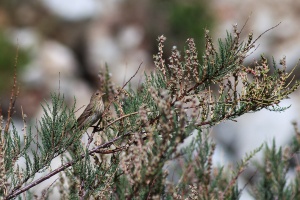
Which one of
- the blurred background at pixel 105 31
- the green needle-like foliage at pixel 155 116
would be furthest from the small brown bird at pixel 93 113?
the blurred background at pixel 105 31

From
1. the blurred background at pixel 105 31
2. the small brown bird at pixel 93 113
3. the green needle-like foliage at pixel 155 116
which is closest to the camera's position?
the green needle-like foliage at pixel 155 116

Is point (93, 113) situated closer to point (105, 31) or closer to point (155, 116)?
point (155, 116)

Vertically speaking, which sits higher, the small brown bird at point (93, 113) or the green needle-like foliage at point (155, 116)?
the small brown bird at point (93, 113)

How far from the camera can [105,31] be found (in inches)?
931

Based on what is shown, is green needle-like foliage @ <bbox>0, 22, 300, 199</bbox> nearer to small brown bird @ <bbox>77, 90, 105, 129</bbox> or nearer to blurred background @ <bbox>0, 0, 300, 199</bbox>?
small brown bird @ <bbox>77, 90, 105, 129</bbox>

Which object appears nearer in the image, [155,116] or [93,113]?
[155,116]

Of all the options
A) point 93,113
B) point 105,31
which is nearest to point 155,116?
point 93,113

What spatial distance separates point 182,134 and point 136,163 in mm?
260

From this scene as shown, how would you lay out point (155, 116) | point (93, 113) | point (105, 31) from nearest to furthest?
point (155, 116)
point (93, 113)
point (105, 31)

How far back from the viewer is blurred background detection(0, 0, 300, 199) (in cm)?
2177

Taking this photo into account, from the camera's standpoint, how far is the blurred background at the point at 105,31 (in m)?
21.8

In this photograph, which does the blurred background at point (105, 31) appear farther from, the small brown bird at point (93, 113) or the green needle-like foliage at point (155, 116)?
the green needle-like foliage at point (155, 116)

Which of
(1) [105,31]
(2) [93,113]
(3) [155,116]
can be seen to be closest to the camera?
(3) [155,116]

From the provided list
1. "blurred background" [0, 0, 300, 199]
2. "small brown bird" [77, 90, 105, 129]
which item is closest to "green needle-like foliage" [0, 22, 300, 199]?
"small brown bird" [77, 90, 105, 129]
